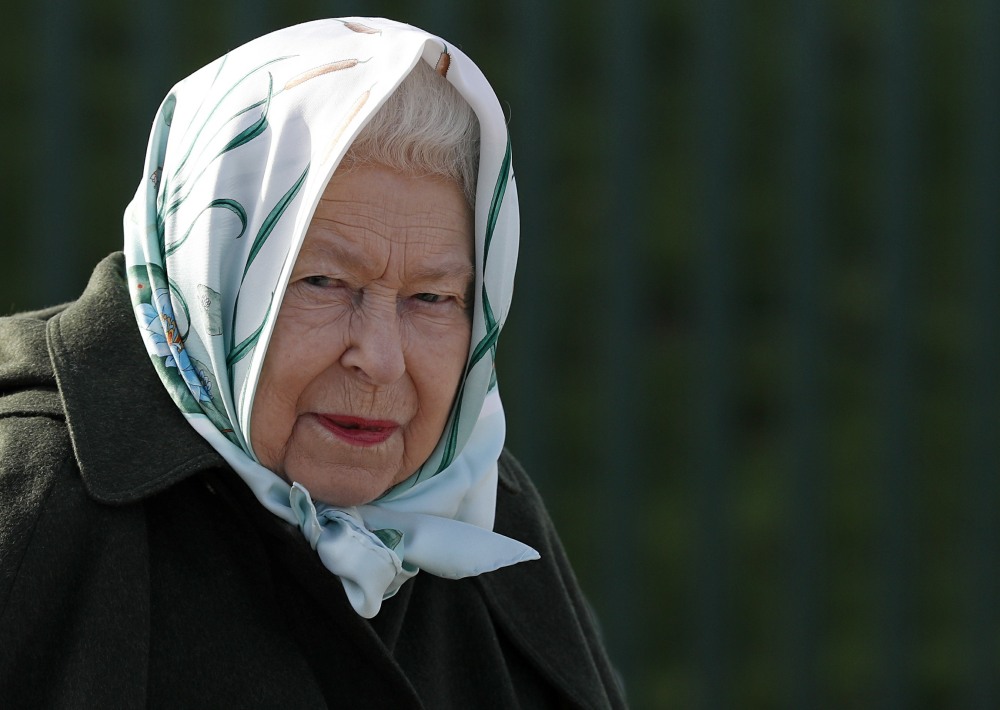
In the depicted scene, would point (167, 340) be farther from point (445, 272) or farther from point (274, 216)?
point (445, 272)

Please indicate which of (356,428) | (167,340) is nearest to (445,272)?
(356,428)

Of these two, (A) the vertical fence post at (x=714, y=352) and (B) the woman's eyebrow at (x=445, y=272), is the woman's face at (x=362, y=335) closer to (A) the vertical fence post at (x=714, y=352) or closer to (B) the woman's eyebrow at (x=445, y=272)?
(B) the woman's eyebrow at (x=445, y=272)

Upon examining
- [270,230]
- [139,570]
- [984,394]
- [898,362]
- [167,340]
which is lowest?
[984,394]

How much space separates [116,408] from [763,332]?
3.46m

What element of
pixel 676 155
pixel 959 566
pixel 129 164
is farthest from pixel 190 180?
pixel 959 566

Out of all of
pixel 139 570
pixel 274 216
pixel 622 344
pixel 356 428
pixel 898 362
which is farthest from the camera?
pixel 898 362

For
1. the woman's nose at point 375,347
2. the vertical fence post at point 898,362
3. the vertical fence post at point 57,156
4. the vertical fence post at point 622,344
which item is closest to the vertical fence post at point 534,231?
the vertical fence post at point 622,344

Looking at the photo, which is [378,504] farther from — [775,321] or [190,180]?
[775,321]

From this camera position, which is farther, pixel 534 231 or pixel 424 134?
pixel 534 231

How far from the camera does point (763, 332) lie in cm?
504

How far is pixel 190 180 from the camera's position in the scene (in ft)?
6.64

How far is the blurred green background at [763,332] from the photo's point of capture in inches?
193

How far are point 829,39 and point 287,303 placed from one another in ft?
11.5

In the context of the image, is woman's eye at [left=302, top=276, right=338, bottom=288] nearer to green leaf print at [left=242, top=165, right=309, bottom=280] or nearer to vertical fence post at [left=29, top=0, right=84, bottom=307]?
green leaf print at [left=242, top=165, right=309, bottom=280]
